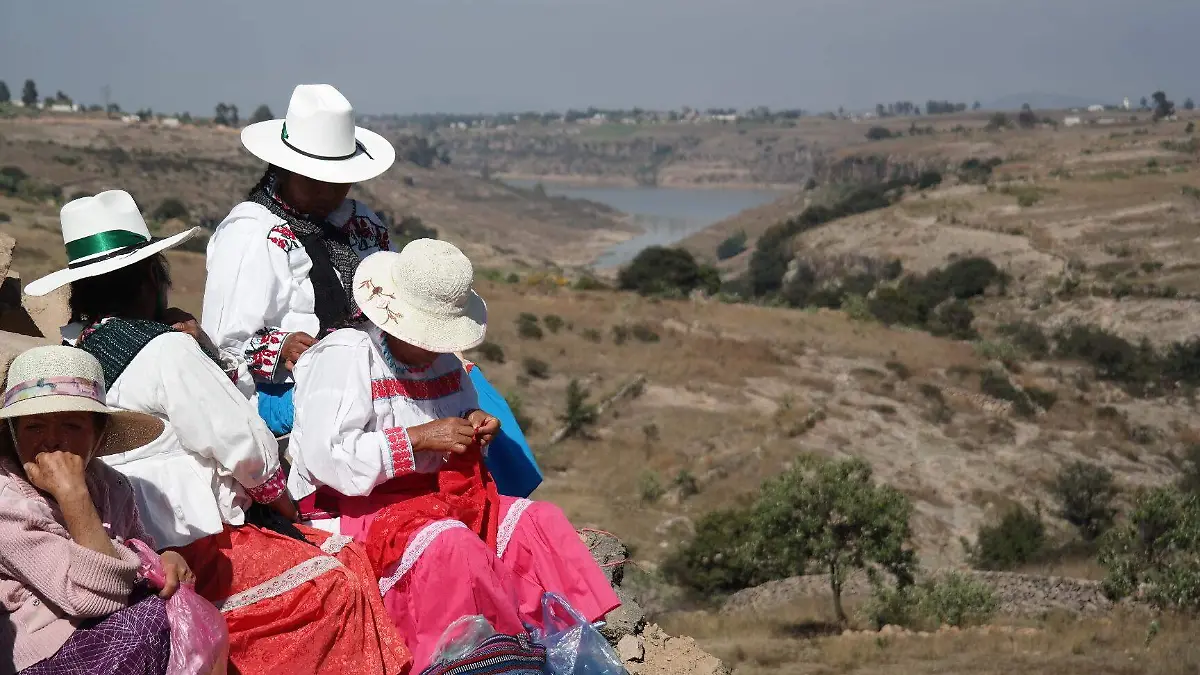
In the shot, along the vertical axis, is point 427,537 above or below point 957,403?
above

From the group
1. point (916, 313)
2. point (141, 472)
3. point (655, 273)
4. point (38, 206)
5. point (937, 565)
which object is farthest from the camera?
point (655, 273)

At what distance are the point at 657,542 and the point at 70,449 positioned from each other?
16.8 m

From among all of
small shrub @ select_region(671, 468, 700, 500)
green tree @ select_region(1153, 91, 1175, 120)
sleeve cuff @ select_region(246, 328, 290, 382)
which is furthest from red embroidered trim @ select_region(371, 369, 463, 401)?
green tree @ select_region(1153, 91, 1175, 120)

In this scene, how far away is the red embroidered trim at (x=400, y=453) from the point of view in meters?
3.77

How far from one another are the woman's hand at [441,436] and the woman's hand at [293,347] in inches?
25.9

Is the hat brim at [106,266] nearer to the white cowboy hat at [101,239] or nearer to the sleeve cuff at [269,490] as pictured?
the white cowboy hat at [101,239]

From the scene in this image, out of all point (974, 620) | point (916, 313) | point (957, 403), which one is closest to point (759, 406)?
point (957, 403)

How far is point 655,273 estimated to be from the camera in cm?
5481

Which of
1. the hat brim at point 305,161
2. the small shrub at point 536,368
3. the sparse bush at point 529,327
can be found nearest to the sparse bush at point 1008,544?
the small shrub at point 536,368

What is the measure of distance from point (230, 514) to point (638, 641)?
224 centimetres

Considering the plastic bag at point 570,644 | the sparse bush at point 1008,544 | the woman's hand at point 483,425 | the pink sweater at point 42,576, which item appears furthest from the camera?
the sparse bush at point 1008,544

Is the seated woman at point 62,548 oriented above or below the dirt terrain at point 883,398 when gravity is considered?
above

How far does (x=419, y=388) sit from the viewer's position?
13.2 ft

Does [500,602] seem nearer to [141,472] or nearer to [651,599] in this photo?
[141,472]
